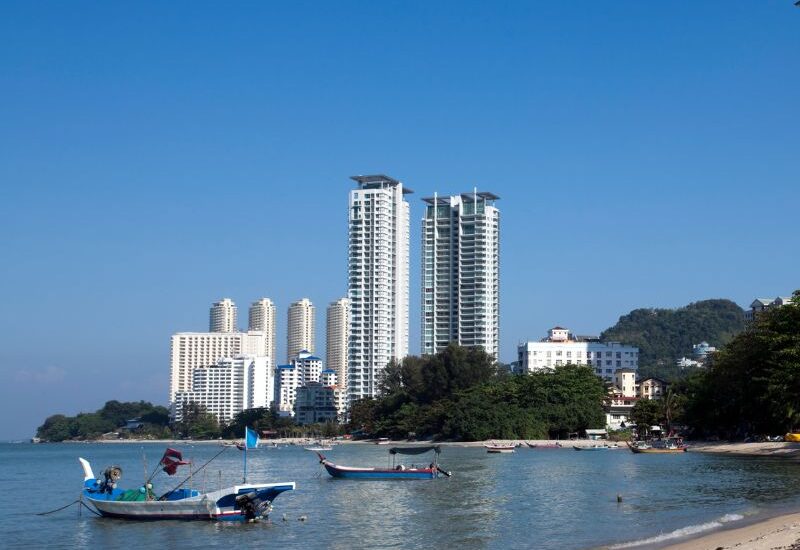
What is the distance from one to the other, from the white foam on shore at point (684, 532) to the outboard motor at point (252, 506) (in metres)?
13.0

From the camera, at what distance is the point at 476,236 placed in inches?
6806

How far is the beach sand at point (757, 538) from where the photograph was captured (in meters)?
21.6

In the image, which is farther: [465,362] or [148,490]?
[465,362]

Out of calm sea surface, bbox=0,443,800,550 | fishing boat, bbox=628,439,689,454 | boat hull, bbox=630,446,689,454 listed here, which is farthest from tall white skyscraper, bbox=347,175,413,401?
calm sea surface, bbox=0,443,800,550

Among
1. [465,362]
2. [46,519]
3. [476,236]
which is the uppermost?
[476,236]

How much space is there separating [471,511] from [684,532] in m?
10.1

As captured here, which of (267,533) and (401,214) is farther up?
(401,214)

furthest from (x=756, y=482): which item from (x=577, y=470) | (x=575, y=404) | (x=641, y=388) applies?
(x=641, y=388)

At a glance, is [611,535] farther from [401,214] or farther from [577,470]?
[401,214]

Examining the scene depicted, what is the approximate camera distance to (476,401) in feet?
375

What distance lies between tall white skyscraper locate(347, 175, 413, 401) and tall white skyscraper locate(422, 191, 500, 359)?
717 cm

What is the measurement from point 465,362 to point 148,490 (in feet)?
315

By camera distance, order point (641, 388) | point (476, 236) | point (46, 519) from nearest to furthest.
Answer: point (46, 519) < point (641, 388) < point (476, 236)

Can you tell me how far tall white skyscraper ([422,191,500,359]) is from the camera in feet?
561
